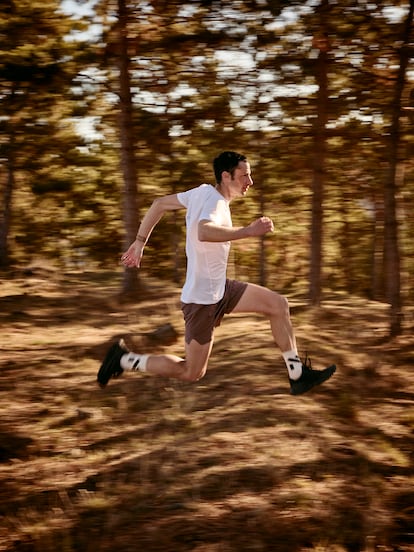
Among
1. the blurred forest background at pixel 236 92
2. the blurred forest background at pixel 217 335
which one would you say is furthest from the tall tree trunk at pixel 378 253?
the blurred forest background at pixel 236 92

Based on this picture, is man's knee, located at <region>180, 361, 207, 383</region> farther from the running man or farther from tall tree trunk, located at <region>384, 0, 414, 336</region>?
tall tree trunk, located at <region>384, 0, 414, 336</region>

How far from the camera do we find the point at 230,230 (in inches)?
227

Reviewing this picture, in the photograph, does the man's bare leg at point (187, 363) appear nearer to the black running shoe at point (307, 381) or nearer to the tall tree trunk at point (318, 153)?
the black running shoe at point (307, 381)

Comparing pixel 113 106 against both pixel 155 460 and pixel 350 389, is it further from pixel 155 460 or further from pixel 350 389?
pixel 155 460

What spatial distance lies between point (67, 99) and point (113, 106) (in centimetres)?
88

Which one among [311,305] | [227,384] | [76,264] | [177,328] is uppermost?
[227,384]

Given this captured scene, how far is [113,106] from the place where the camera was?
Answer: 14.4m

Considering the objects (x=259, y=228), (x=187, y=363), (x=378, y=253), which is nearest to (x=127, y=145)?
(x=187, y=363)

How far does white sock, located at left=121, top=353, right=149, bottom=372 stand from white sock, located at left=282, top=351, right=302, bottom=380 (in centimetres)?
124

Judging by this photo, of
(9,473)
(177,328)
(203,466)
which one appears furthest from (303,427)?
(177,328)

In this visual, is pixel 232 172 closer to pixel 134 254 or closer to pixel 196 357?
pixel 134 254

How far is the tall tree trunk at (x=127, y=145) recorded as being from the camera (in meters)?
13.5

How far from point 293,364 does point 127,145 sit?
830 cm

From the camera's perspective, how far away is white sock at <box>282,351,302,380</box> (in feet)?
21.6
